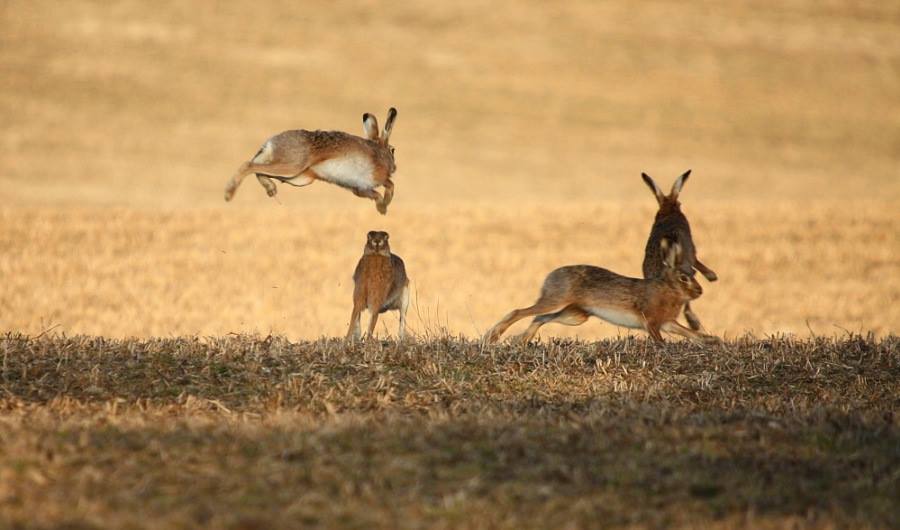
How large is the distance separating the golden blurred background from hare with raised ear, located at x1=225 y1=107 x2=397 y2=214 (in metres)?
1.56

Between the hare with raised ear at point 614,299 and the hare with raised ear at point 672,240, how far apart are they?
40cm

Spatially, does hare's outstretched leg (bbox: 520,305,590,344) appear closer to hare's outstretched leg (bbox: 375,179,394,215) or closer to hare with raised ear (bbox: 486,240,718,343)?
hare with raised ear (bbox: 486,240,718,343)

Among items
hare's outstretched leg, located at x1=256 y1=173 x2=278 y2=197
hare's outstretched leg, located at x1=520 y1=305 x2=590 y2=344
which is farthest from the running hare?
hare's outstretched leg, located at x1=520 y1=305 x2=590 y2=344

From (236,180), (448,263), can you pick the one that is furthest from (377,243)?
(448,263)

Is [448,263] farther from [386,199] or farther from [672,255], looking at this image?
[672,255]

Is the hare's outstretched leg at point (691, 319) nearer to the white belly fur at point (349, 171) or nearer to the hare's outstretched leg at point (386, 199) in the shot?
the hare's outstretched leg at point (386, 199)

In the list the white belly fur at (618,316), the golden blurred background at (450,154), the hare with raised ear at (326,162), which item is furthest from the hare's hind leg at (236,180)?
the white belly fur at (618,316)

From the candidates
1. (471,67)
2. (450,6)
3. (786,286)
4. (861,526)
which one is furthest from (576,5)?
(861,526)

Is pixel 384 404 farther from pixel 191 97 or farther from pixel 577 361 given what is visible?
pixel 191 97

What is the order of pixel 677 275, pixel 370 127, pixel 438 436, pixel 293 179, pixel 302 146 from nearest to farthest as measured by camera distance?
pixel 438 436 → pixel 302 146 → pixel 293 179 → pixel 677 275 → pixel 370 127

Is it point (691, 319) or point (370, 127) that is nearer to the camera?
point (691, 319)

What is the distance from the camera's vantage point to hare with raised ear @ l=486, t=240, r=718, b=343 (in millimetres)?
13055

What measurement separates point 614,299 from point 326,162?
125 inches

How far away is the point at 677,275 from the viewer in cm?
1331
